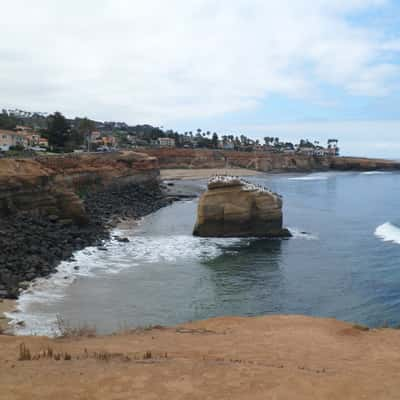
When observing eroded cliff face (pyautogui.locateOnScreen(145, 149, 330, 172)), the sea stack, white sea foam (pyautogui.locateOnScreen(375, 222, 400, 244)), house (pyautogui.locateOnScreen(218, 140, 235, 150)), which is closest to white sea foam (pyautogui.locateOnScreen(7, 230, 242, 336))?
the sea stack

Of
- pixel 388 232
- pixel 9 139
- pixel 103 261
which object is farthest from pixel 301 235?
pixel 9 139

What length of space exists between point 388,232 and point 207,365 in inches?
1152

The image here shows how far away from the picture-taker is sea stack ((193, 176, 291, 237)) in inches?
→ 1239

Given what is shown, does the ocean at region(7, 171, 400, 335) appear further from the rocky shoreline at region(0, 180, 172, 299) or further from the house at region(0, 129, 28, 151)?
the house at region(0, 129, 28, 151)

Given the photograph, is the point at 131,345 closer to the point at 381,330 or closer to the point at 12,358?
the point at 12,358

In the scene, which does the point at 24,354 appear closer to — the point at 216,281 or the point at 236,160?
the point at 216,281

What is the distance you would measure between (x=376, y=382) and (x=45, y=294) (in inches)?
546

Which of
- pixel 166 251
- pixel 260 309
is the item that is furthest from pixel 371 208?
pixel 260 309

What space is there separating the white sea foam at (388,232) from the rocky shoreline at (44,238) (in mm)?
19093

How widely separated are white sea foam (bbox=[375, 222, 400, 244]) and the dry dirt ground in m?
20.2

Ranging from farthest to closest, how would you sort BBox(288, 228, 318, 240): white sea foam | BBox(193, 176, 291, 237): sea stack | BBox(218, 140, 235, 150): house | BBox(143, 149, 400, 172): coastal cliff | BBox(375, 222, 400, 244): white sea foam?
BBox(218, 140, 235, 150): house < BBox(143, 149, 400, 172): coastal cliff < BBox(288, 228, 318, 240): white sea foam < BBox(193, 176, 291, 237): sea stack < BBox(375, 222, 400, 244): white sea foam

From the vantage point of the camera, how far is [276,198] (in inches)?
1242

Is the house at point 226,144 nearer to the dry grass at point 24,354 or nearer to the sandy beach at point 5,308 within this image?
the sandy beach at point 5,308

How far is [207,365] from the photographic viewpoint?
8.60 meters
